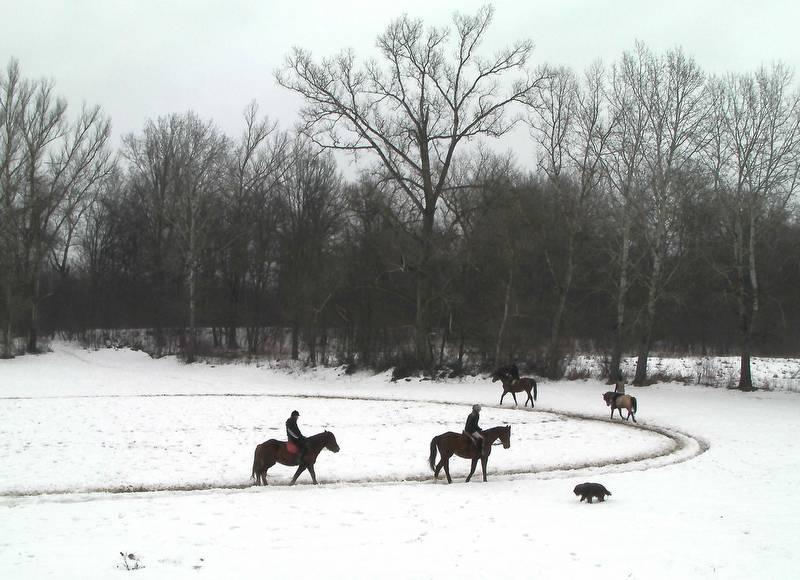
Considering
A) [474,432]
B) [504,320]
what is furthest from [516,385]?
[474,432]

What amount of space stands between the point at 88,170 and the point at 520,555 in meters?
52.7

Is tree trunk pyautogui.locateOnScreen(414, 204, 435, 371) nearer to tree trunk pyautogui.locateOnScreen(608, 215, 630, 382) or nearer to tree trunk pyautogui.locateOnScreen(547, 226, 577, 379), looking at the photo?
tree trunk pyautogui.locateOnScreen(547, 226, 577, 379)

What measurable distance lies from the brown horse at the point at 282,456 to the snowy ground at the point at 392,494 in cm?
42

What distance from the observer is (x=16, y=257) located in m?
47.6

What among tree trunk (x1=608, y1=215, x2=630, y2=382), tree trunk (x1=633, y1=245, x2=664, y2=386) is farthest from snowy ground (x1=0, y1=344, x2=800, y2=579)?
tree trunk (x1=608, y1=215, x2=630, y2=382)

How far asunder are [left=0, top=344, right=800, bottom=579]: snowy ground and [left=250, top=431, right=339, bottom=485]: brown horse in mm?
420

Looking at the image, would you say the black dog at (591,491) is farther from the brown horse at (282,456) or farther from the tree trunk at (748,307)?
→ the tree trunk at (748,307)

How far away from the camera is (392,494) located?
1277 centimetres

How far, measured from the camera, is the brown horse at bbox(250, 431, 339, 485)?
13.6m

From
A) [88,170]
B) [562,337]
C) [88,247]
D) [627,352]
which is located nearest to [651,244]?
[562,337]

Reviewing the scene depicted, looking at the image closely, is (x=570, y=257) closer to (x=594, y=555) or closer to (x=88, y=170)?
(x=594, y=555)

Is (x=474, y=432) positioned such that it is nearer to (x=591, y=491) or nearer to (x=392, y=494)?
(x=392, y=494)

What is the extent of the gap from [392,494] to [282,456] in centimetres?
255

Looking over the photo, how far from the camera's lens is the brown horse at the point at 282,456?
13594 millimetres
